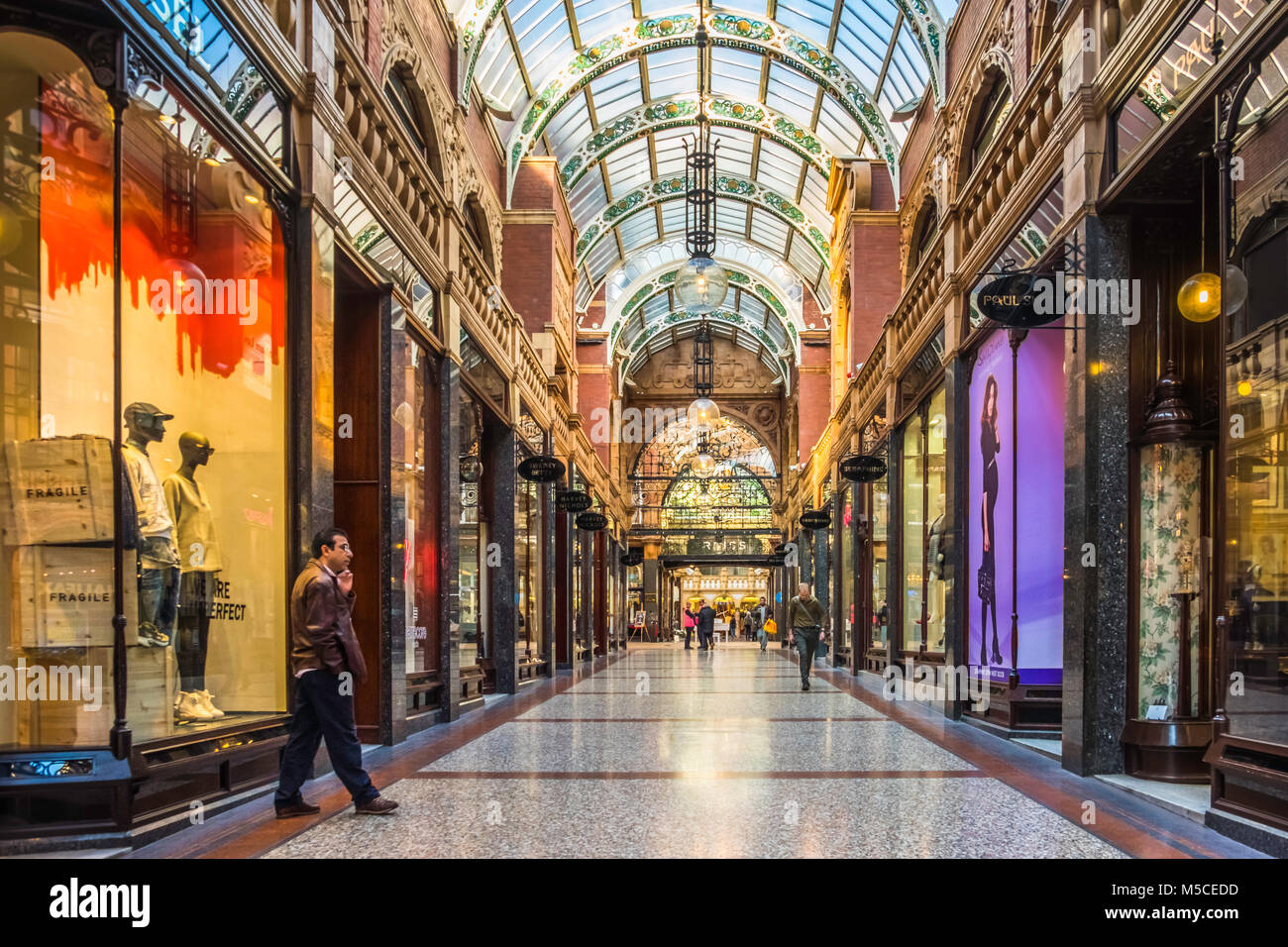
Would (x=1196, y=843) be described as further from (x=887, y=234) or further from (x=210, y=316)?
(x=887, y=234)

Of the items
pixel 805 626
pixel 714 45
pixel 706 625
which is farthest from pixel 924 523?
pixel 706 625

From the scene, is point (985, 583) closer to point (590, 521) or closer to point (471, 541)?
point (471, 541)

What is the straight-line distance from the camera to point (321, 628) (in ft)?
17.2

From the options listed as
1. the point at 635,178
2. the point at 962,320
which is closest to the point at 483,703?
the point at 962,320

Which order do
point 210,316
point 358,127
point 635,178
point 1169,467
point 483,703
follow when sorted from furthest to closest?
point 635,178 → point 483,703 → point 358,127 → point 1169,467 → point 210,316

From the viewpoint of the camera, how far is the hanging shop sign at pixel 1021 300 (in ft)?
22.5

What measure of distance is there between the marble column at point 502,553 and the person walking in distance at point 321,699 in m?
8.63

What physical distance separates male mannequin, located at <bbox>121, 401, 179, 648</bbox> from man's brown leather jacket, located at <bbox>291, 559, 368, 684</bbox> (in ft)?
2.03

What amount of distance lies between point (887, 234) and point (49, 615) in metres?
15.0

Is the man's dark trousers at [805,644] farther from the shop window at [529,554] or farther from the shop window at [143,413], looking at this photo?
the shop window at [143,413]

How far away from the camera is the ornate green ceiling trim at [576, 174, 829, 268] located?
2444cm

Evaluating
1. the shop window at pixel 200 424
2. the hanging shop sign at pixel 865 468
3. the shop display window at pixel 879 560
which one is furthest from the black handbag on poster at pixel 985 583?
the shop window at pixel 200 424

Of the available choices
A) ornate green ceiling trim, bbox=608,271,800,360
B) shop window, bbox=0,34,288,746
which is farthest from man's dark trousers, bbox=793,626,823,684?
ornate green ceiling trim, bbox=608,271,800,360

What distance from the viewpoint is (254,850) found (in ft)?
14.5
